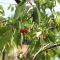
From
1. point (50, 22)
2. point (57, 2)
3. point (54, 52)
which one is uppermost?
point (57, 2)

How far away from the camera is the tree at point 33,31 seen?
2.95 ft

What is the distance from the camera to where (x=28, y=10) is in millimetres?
898

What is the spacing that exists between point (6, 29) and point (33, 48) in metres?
0.18

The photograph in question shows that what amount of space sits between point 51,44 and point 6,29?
0.25 m

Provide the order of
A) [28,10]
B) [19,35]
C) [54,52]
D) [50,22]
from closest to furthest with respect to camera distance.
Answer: [28,10]
[19,35]
[54,52]
[50,22]

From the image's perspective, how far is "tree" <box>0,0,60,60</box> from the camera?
0.90 metres

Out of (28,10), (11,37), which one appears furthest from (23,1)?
(11,37)

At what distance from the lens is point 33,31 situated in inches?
48.7

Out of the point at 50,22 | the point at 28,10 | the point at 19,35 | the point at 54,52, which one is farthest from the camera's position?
Answer: the point at 50,22

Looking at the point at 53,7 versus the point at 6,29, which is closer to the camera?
the point at 6,29

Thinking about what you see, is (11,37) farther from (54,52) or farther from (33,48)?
(54,52)

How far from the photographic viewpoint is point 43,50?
1048 mm

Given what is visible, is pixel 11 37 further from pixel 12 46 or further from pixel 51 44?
pixel 51 44

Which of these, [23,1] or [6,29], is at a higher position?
[23,1]
